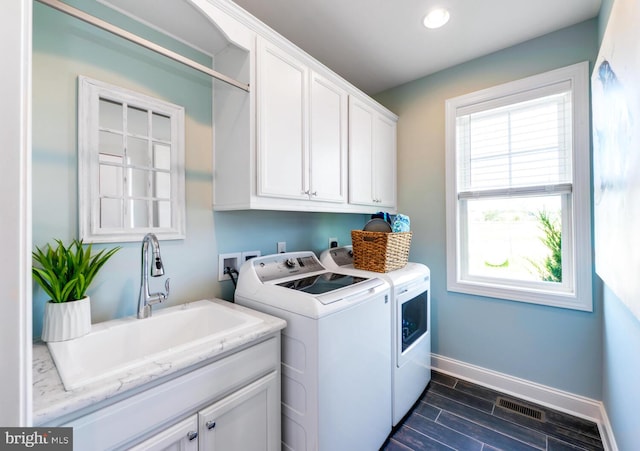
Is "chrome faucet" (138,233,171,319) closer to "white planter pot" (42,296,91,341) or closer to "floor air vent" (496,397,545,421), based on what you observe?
"white planter pot" (42,296,91,341)

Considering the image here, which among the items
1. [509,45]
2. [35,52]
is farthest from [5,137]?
[509,45]

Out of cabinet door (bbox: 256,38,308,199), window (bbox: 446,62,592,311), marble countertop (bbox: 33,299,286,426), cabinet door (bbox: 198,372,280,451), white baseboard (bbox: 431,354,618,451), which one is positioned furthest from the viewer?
window (bbox: 446,62,592,311)

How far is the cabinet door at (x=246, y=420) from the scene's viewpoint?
1.00m

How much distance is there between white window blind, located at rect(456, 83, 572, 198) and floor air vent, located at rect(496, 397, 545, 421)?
1.51 meters

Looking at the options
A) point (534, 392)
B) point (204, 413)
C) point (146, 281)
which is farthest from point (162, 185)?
point (534, 392)

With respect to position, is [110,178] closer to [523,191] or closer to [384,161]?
[384,161]

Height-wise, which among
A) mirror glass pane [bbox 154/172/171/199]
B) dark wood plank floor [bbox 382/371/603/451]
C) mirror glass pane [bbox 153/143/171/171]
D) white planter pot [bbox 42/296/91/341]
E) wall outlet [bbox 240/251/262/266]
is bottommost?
dark wood plank floor [bbox 382/371/603/451]

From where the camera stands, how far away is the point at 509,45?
2092 millimetres

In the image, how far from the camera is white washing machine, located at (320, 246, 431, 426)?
1.74 metres

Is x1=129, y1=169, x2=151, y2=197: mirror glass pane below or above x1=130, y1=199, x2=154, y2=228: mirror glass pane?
above

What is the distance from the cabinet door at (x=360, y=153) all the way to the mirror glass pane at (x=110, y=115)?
1.40m

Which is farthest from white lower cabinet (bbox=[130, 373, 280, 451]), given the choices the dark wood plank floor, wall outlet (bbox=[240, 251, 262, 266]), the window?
the window

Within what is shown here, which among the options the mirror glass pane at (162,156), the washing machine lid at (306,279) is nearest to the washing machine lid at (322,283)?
the washing machine lid at (306,279)

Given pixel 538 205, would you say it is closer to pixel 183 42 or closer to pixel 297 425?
pixel 297 425
